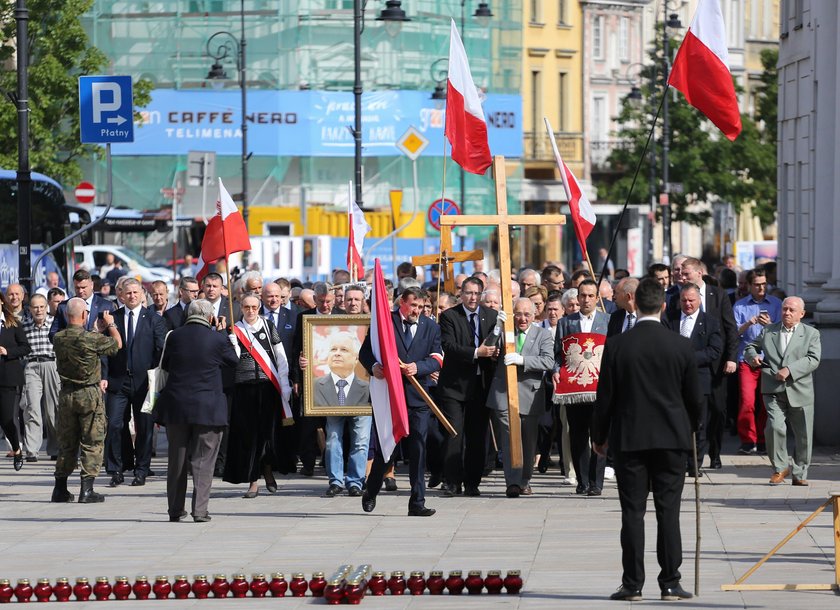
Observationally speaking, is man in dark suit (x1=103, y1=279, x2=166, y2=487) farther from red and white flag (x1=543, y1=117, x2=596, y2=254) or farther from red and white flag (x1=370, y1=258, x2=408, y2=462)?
red and white flag (x1=543, y1=117, x2=596, y2=254)

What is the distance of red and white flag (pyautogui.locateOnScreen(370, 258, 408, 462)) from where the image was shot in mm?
14773

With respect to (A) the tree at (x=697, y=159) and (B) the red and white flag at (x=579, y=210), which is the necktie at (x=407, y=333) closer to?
(B) the red and white flag at (x=579, y=210)

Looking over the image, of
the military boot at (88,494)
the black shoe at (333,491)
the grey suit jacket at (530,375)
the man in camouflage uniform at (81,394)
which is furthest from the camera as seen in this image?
the black shoe at (333,491)

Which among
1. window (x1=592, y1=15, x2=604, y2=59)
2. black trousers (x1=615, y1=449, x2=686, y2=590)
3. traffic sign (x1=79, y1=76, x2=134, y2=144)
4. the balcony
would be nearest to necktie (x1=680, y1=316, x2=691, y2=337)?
black trousers (x1=615, y1=449, x2=686, y2=590)

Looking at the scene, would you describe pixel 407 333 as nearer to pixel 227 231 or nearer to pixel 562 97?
pixel 227 231

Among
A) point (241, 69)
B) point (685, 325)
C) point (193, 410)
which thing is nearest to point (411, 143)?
point (685, 325)

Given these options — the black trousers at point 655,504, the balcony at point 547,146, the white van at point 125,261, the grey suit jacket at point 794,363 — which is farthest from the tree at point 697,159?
the black trousers at point 655,504

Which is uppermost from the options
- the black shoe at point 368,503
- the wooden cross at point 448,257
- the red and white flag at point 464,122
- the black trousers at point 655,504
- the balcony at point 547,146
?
the balcony at point 547,146

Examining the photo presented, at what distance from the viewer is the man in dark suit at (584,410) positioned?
16.4 meters

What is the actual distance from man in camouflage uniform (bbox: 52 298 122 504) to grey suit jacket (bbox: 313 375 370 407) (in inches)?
71.0

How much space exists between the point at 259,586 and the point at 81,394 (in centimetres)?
530

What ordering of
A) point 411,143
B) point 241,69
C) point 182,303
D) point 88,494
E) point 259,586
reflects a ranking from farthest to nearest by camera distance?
point 241,69
point 411,143
point 182,303
point 88,494
point 259,586

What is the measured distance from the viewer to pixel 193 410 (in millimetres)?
14805

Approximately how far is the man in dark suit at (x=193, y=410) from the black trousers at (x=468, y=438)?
2.35 metres
